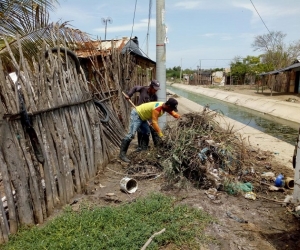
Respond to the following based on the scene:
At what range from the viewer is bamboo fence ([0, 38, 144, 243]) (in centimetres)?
289

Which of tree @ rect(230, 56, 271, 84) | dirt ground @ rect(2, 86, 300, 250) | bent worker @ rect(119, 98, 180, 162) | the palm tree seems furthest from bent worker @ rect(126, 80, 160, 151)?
tree @ rect(230, 56, 271, 84)

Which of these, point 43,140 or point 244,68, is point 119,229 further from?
point 244,68

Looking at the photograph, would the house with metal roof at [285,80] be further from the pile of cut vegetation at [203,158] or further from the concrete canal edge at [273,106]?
the pile of cut vegetation at [203,158]

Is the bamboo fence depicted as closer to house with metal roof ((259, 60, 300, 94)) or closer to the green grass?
the green grass

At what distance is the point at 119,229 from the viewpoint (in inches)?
120

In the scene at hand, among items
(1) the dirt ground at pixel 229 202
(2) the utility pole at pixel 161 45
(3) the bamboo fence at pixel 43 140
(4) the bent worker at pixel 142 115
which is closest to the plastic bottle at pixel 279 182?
(1) the dirt ground at pixel 229 202

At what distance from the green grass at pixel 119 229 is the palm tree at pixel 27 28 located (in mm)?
2433

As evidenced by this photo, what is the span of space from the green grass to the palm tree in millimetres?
2433

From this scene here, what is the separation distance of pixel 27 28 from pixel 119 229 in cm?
349

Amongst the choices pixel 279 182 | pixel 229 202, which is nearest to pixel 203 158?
pixel 229 202

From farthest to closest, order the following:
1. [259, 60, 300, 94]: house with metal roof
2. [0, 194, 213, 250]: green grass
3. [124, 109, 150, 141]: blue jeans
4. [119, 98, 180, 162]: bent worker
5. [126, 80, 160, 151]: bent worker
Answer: [259, 60, 300, 94]: house with metal roof < [126, 80, 160, 151]: bent worker < [124, 109, 150, 141]: blue jeans < [119, 98, 180, 162]: bent worker < [0, 194, 213, 250]: green grass

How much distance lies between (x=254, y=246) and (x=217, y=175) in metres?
1.47

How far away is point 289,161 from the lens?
594 cm

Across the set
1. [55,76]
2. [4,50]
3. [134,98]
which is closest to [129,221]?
[55,76]
